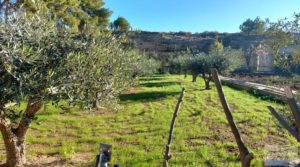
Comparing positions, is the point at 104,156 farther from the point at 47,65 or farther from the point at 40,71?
the point at 47,65

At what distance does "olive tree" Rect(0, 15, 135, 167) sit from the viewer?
4406 millimetres

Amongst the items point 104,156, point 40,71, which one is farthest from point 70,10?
point 104,156

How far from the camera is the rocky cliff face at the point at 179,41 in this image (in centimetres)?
5897

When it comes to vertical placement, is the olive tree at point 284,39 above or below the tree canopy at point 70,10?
below

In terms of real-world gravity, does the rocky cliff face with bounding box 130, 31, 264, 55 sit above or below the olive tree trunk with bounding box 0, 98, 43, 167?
above

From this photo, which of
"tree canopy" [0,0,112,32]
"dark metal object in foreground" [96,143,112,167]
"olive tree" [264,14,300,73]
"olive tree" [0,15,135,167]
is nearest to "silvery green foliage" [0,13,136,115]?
"olive tree" [0,15,135,167]

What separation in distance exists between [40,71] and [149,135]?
220 inches

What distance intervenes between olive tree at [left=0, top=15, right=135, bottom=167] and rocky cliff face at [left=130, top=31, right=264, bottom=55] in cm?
5273

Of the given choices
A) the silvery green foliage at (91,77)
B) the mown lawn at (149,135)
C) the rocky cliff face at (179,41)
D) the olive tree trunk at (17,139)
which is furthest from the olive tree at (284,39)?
the rocky cliff face at (179,41)

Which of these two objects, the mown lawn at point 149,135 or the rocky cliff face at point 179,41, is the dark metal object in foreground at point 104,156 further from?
the rocky cliff face at point 179,41

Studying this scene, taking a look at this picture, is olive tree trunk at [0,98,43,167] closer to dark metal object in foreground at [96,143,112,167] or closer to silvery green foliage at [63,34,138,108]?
silvery green foliage at [63,34,138,108]

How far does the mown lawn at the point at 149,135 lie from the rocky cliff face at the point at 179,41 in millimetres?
44524

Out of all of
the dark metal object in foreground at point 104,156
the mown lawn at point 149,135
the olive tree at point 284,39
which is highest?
the olive tree at point 284,39

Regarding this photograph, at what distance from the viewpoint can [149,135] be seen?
9.75m
